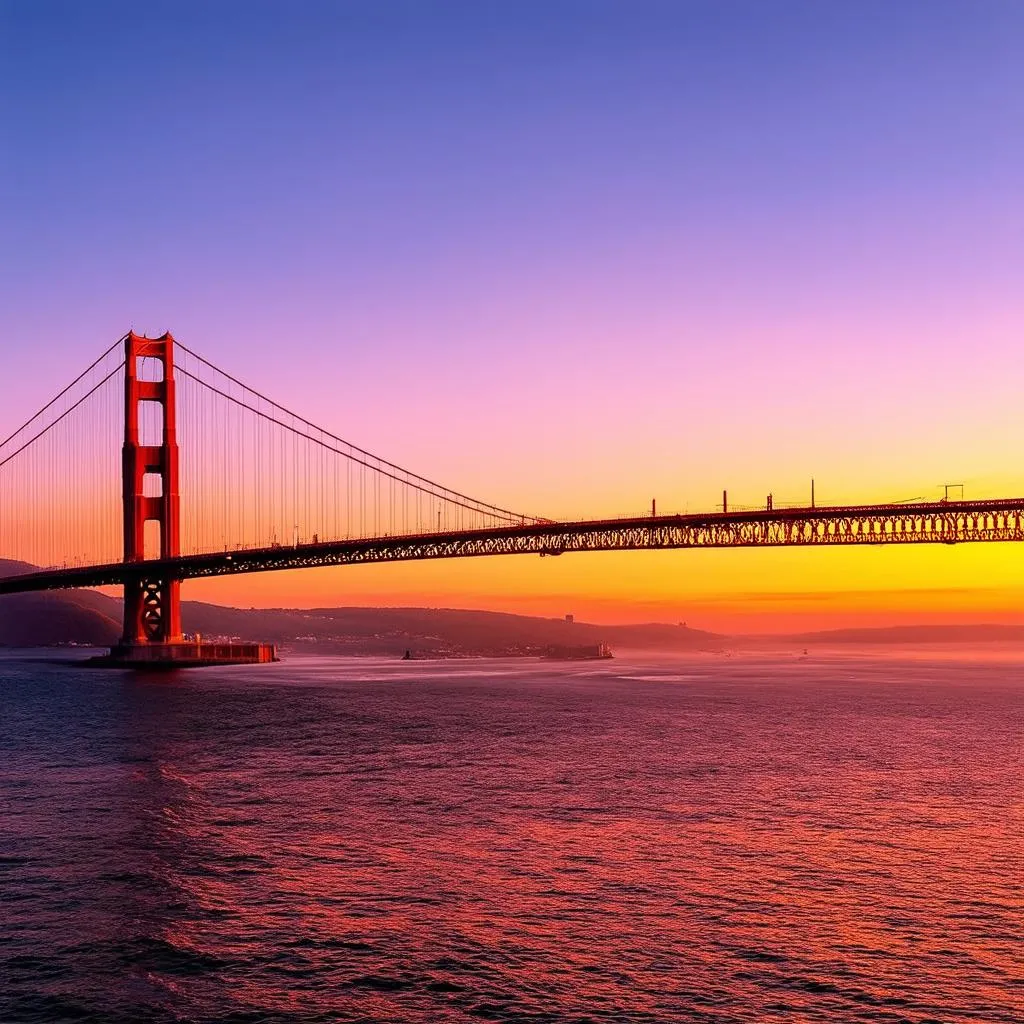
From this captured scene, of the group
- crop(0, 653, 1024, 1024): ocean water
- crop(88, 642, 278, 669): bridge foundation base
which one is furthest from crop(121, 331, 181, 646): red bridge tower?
crop(0, 653, 1024, 1024): ocean water

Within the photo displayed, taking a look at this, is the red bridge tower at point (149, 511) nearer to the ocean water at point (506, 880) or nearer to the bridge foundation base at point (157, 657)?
the bridge foundation base at point (157, 657)

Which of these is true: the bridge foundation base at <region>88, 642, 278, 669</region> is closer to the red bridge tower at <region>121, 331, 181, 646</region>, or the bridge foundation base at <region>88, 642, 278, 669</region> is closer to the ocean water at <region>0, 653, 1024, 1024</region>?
the red bridge tower at <region>121, 331, 181, 646</region>

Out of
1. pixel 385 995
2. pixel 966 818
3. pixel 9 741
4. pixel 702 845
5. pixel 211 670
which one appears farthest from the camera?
pixel 211 670

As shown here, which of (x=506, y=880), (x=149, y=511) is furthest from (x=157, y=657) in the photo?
(x=506, y=880)

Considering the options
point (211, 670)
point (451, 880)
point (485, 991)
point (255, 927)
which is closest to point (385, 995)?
point (485, 991)

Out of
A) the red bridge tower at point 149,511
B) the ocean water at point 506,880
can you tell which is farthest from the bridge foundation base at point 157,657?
the ocean water at point 506,880

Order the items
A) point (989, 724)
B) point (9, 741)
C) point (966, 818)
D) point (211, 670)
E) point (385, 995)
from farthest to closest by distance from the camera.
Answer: point (211, 670)
point (989, 724)
point (9, 741)
point (966, 818)
point (385, 995)

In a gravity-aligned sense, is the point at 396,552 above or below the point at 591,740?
above

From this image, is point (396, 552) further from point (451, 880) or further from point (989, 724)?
point (451, 880)

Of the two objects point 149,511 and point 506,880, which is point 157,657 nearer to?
point 149,511
